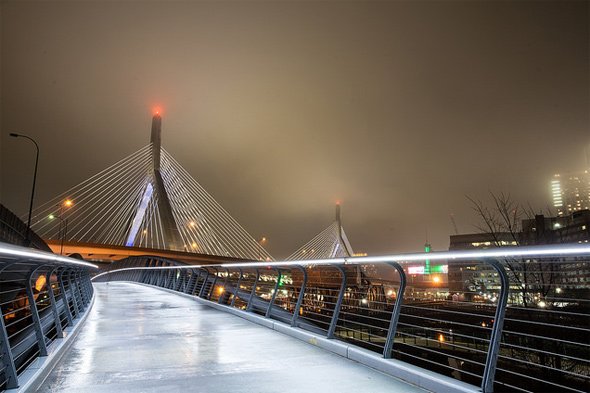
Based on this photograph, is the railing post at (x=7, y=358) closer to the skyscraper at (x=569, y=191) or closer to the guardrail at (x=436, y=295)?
the guardrail at (x=436, y=295)

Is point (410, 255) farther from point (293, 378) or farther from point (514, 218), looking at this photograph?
point (514, 218)

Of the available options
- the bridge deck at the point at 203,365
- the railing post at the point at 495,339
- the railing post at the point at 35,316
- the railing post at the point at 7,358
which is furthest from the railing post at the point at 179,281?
the railing post at the point at 495,339

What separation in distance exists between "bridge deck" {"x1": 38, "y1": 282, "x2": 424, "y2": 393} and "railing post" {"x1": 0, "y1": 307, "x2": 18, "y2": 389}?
43 centimetres

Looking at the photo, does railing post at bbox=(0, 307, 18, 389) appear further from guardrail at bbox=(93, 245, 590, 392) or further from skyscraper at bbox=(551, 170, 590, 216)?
skyscraper at bbox=(551, 170, 590, 216)

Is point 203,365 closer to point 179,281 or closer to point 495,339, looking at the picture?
point 495,339

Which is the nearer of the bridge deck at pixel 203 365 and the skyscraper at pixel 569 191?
the bridge deck at pixel 203 365

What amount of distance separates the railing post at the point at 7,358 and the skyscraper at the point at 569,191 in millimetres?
153403

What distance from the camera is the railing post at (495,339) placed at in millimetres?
3426

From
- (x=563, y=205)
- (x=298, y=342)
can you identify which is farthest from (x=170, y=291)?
(x=563, y=205)

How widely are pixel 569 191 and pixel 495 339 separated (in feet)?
585

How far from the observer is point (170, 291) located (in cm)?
1950

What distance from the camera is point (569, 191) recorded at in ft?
501

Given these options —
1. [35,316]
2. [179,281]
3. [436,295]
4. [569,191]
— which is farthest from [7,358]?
[569,191]

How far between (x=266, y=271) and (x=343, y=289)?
399cm
